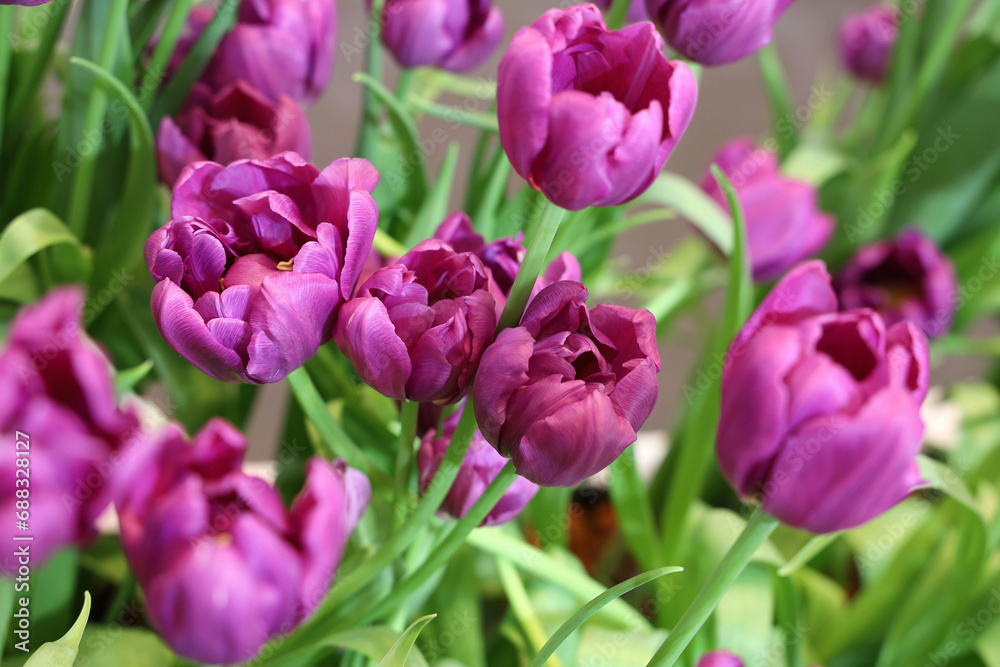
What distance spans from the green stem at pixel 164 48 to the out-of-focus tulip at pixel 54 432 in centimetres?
16

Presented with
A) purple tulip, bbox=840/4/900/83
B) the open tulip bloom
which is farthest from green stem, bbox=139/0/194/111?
Answer: purple tulip, bbox=840/4/900/83

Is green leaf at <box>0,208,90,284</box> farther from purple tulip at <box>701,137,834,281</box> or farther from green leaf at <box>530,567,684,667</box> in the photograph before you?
purple tulip at <box>701,137,834,281</box>

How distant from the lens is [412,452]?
23cm

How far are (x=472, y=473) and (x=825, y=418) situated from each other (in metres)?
0.09

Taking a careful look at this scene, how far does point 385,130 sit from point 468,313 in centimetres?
21

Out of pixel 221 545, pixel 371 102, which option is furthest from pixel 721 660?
pixel 371 102

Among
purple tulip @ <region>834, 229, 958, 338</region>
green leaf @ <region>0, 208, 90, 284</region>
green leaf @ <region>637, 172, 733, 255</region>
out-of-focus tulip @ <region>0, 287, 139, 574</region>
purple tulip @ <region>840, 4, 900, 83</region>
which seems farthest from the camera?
purple tulip @ <region>840, 4, 900, 83</region>

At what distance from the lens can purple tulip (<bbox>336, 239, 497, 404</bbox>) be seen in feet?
0.60

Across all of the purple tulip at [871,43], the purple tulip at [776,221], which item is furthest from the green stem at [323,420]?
the purple tulip at [871,43]

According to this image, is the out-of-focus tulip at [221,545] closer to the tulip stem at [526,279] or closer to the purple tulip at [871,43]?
the tulip stem at [526,279]

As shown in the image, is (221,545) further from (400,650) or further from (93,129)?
(93,129)

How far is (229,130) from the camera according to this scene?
28cm

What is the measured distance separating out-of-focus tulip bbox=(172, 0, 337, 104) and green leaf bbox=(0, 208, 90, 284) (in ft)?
→ 0.25

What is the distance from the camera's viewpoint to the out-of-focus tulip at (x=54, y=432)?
15 centimetres
